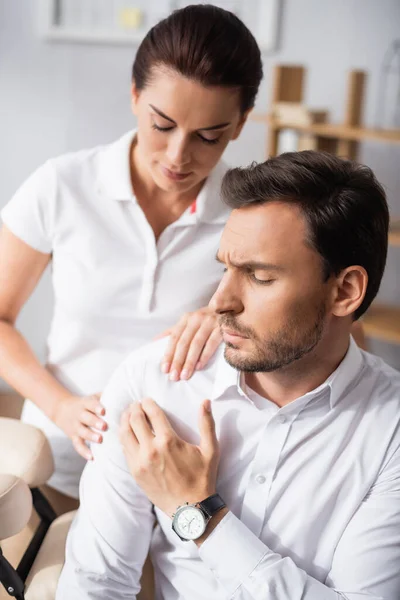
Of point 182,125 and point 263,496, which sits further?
point 182,125

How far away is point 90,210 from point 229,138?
0.34 meters

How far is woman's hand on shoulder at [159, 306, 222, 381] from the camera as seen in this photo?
4.36 feet

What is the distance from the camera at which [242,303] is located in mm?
1247

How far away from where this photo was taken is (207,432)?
4.02 ft

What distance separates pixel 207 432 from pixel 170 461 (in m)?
0.08

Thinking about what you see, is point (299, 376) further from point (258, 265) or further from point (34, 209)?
point (34, 209)

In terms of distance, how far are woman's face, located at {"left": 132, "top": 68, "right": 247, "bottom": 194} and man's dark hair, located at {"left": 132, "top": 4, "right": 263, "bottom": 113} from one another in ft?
0.06

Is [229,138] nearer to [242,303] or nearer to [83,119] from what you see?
[242,303]

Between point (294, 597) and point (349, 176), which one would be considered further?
point (349, 176)

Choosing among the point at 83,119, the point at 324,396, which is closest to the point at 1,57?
the point at 83,119

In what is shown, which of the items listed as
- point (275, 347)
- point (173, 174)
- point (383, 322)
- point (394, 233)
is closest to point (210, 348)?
point (275, 347)

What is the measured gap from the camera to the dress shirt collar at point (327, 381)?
1.27 m

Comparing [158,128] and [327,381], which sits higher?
[158,128]

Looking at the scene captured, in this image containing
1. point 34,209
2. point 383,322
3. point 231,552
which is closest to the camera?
point 231,552
